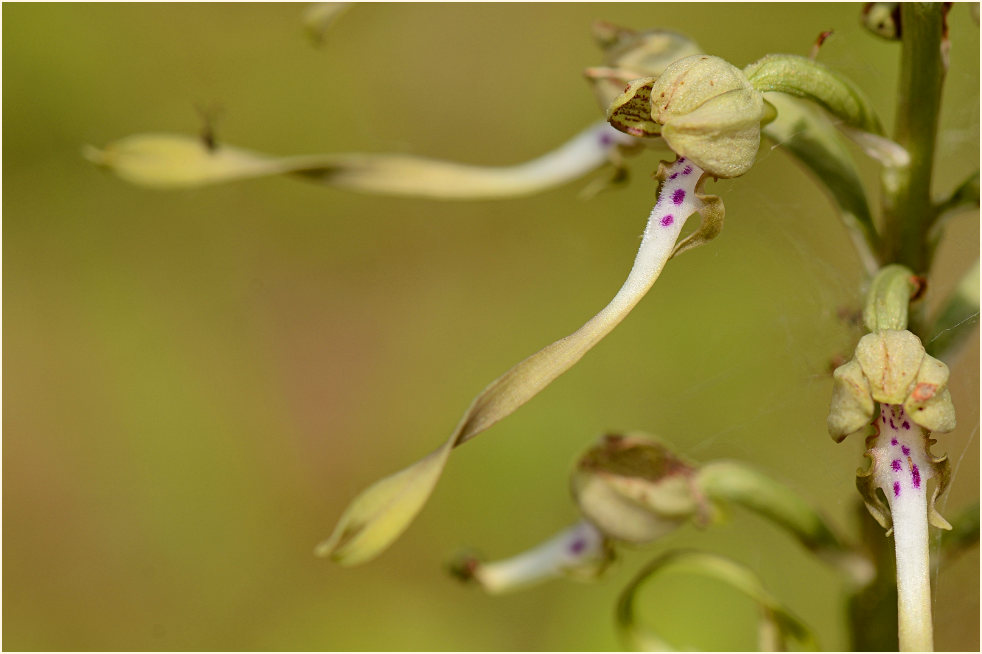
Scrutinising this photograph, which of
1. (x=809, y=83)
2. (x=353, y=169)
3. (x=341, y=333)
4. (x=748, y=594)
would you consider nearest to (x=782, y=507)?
(x=748, y=594)

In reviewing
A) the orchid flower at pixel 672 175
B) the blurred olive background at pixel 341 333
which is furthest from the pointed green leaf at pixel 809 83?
the blurred olive background at pixel 341 333

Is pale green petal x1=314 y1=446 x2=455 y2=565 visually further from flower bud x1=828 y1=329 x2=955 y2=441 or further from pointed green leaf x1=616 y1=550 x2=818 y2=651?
pointed green leaf x1=616 y1=550 x2=818 y2=651

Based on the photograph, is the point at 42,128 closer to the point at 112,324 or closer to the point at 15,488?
the point at 112,324

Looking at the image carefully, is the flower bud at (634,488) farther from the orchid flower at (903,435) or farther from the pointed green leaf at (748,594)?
the orchid flower at (903,435)

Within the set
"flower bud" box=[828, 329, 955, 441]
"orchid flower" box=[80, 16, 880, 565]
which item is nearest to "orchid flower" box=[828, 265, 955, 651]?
"flower bud" box=[828, 329, 955, 441]

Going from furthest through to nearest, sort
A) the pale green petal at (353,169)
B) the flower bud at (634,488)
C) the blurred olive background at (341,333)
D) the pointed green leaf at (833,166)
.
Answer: the blurred olive background at (341,333) < the pale green petal at (353,169) < the flower bud at (634,488) < the pointed green leaf at (833,166)
